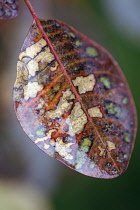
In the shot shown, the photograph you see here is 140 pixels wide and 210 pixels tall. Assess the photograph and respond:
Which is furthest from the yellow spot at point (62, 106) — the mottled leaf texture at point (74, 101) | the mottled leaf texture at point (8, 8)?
the mottled leaf texture at point (8, 8)

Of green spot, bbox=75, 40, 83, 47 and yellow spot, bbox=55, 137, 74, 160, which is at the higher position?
green spot, bbox=75, 40, 83, 47

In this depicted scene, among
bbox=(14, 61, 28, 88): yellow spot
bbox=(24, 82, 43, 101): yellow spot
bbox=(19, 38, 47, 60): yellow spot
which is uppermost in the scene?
bbox=(19, 38, 47, 60): yellow spot

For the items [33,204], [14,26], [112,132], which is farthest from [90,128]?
[33,204]

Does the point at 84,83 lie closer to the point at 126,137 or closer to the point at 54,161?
the point at 126,137

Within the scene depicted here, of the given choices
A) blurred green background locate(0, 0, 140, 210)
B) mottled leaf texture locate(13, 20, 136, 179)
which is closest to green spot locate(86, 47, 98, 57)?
mottled leaf texture locate(13, 20, 136, 179)

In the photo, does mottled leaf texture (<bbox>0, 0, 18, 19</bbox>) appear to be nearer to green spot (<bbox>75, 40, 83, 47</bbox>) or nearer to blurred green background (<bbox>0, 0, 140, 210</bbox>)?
green spot (<bbox>75, 40, 83, 47</bbox>)

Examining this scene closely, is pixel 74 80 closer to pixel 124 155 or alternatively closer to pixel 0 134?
pixel 124 155
